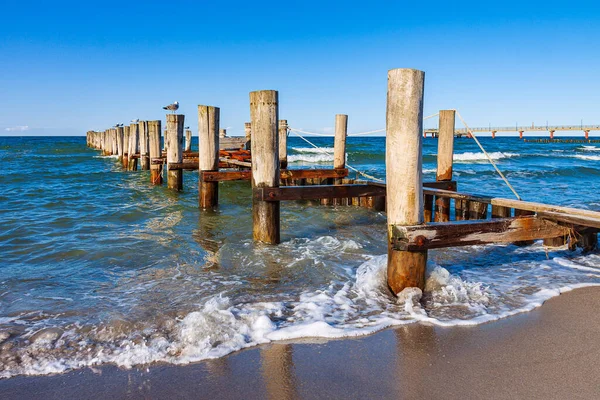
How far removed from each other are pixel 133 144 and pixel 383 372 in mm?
18605

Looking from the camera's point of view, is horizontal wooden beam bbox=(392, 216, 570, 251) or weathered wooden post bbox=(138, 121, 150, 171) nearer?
horizontal wooden beam bbox=(392, 216, 570, 251)

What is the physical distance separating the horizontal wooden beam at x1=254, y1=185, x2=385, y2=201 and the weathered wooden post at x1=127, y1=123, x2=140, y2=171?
1345cm

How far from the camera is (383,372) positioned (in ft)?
10.6

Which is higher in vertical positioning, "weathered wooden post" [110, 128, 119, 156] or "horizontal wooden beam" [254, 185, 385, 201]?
"weathered wooden post" [110, 128, 119, 156]

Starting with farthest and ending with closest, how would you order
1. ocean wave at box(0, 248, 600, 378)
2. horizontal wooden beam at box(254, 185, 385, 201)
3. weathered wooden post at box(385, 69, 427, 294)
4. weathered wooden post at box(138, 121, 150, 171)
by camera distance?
1. weathered wooden post at box(138, 121, 150, 171)
2. horizontal wooden beam at box(254, 185, 385, 201)
3. weathered wooden post at box(385, 69, 427, 294)
4. ocean wave at box(0, 248, 600, 378)

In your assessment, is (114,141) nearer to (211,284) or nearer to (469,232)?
(211,284)

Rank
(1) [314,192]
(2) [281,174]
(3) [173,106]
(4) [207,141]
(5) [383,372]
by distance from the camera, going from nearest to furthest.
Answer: (5) [383,372] → (1) [314,192] → (4) [207,141] → (2) [281,174] → (3) [173,106]

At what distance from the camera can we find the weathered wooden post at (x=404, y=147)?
439cm

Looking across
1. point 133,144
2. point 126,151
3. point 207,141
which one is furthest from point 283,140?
point 126,151

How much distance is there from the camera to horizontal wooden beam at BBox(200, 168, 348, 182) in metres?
10.0

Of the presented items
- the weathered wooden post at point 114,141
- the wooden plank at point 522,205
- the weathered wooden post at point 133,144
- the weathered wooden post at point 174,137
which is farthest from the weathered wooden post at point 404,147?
the weathered wooden post at point 114,141

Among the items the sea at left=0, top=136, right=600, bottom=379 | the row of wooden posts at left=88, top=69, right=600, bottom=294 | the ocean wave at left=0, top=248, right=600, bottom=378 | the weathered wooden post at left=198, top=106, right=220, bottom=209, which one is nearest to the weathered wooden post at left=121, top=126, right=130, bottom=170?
the row of wooden posts at left=88, top=69, right=600, bottom=294

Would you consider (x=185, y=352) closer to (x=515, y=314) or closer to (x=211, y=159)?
(x=515, y=314)

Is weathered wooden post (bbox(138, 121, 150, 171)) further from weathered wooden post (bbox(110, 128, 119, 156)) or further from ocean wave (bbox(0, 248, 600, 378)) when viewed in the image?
ocean wave (bbox(0, 248, 600, 378))
